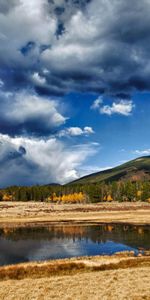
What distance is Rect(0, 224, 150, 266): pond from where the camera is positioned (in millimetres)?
50616

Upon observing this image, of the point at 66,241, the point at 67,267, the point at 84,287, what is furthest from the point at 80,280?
the point at 66,241

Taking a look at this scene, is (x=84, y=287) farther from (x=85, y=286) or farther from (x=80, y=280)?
(x=80, y=280)

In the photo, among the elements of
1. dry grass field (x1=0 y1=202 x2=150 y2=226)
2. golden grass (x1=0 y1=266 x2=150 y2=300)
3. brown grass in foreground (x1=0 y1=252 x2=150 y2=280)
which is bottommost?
golden grass (x1=0 y1=266 x2=150 y2=300)

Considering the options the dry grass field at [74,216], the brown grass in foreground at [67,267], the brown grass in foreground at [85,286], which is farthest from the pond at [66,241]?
the brown grass in foreground at [85,286]

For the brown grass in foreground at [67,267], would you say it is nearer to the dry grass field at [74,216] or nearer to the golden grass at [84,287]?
the golden grass at [84,287]

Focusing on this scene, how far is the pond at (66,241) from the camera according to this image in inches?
1993

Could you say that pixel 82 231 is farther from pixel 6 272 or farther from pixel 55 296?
pixel 55 296

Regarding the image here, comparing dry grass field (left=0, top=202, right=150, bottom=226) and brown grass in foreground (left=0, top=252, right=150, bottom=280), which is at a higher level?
dry grass field (left=0, top=202, right=150, bottom=226)

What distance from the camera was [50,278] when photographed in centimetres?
3259

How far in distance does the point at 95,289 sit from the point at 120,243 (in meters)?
33.1

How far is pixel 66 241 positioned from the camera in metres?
63.0

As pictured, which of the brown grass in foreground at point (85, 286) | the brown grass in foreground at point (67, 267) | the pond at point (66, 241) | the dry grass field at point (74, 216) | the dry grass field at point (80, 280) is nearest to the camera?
the brown grass in foreground at point (85, 286)

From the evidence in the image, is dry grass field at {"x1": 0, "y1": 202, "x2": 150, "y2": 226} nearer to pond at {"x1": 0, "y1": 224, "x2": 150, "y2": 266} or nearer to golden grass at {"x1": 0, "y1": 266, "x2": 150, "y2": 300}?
pond at {"x1": 0, "y1": 224, "x2": 150, "y2": 266}

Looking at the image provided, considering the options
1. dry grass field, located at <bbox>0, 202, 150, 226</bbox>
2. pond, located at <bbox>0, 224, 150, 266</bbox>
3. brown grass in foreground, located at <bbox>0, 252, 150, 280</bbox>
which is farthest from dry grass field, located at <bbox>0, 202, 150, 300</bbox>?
dry grass field, located at <bbox>0, 202, 150, 226</bbox>
